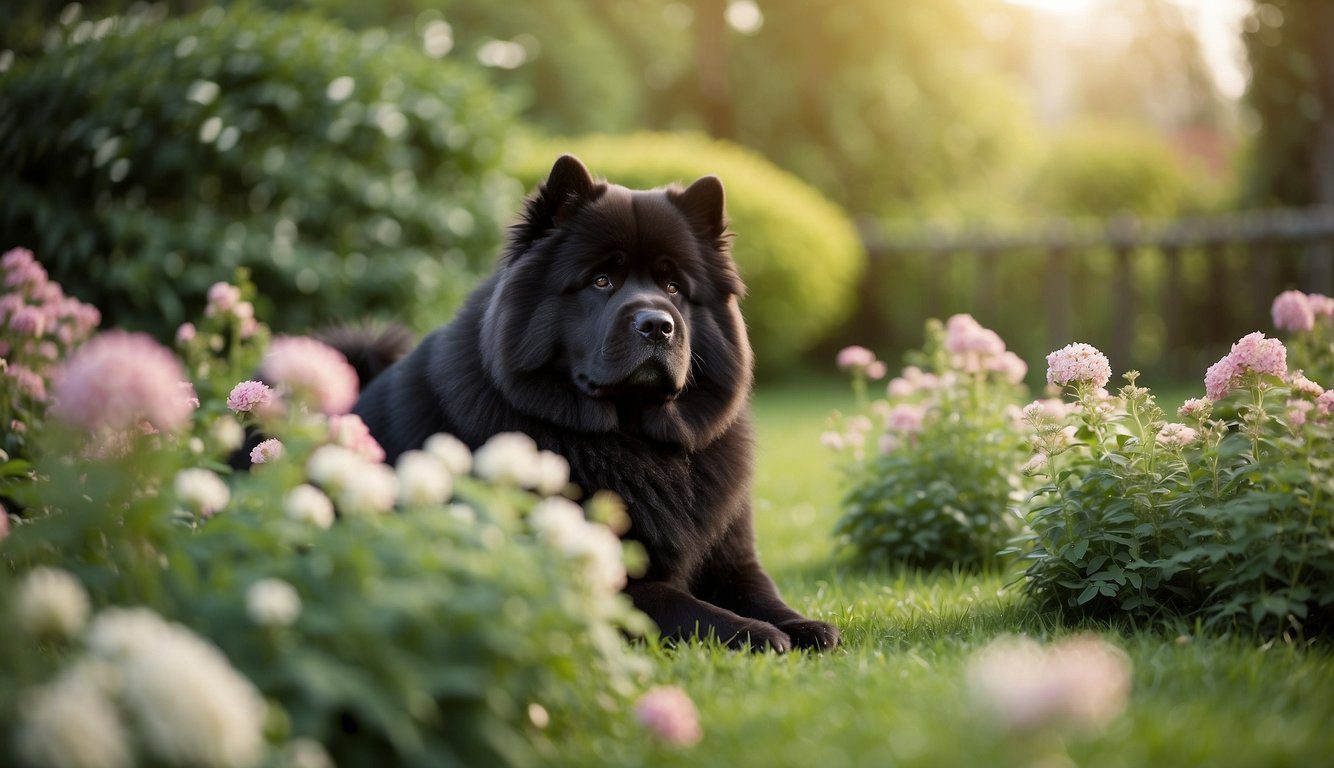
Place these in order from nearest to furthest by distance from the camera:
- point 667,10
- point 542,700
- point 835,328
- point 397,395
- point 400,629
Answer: point 400,629
point 542,700
point 397,395
point 835,328
point 667,10

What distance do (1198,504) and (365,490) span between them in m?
2.32

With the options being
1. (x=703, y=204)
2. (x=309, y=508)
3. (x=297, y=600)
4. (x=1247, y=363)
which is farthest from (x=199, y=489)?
(x=1247, y=363)

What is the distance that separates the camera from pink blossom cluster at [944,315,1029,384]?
424cm

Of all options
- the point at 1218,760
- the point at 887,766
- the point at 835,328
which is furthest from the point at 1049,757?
the point at 835,328

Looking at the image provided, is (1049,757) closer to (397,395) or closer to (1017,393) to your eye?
(397,395)

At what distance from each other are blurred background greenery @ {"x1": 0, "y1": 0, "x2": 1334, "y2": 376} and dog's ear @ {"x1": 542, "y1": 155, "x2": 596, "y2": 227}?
3.49 meters

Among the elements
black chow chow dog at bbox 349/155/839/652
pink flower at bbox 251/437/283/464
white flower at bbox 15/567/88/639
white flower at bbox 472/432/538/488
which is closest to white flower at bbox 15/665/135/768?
white flower at bbox 15/567/88/639

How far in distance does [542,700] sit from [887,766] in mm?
722

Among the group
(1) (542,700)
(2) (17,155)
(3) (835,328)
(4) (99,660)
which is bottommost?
(3) (835,328)

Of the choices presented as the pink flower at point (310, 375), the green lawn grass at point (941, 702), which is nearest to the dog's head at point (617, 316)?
the green lawn grass at point (941, 702)

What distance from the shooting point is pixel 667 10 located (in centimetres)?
2273

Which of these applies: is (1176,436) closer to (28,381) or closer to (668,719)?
(668,719)

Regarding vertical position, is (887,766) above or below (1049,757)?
below

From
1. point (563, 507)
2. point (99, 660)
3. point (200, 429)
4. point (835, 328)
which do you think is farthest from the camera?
point (835, 328)
